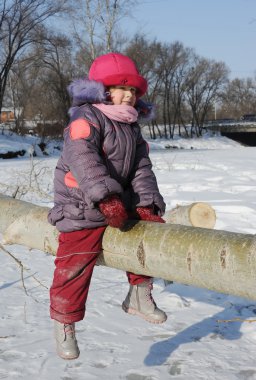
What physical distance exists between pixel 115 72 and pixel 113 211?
27.6 inches

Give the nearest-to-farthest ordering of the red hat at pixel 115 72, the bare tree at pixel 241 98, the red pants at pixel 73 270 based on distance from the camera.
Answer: the red pants at pixel 73 270, the red hat at pixel 115 72, the bare tree at pixel 241 98

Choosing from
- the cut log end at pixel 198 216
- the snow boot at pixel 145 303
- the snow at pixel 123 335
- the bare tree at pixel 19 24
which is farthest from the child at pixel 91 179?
the bare tree at pixel 19 24

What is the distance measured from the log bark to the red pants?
0.06 metres

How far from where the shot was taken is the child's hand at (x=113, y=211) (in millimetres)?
2064

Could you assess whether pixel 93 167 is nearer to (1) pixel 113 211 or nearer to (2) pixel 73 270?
(1) pixel 113 211

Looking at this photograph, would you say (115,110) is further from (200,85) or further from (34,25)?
(200,85)

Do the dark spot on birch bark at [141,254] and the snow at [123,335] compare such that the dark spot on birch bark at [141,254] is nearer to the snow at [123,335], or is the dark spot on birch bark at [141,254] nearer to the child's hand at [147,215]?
the child's hand at [147,215]

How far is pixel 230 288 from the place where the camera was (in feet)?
6.00

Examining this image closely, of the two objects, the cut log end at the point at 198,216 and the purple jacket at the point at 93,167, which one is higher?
the purple jacket at the point at 93,167

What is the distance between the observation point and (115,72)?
2373 millimetres

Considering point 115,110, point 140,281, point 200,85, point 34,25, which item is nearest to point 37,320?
point 140,281

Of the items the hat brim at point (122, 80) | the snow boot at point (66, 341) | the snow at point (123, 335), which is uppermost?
the hat brim at point (122, 80)

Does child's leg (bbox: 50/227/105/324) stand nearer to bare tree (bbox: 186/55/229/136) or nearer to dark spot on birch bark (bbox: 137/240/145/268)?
dark spot on birch bark (bbox: 137/240/145/268)

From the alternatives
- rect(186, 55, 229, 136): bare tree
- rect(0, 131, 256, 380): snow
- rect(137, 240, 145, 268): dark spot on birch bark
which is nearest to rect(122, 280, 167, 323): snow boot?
rect(0, 131, 256, 380): snow
